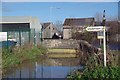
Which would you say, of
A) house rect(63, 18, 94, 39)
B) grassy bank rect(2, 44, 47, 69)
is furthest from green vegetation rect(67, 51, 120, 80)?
Result: house rect(63, 18, 94, 39)

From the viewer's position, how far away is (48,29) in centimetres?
7044

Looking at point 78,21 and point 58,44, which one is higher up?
point 78,21

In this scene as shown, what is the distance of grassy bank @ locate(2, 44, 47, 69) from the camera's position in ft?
51.6

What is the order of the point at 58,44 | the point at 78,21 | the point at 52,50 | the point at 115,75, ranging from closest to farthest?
1. the point at 115,75
2. the point at 52,50
3. the point at 58,44
4. the point at 78,21

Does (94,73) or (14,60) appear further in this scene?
(14,60)

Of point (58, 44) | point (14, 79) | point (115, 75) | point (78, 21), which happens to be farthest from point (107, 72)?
point (78, 21)

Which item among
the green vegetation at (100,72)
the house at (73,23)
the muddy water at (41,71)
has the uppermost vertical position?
the house at (73,23)

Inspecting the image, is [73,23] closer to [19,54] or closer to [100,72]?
[19,54]

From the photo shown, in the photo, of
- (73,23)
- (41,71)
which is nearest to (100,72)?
(41,71)

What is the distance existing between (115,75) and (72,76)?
1457 millimetres

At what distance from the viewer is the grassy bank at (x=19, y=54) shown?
15.7 m

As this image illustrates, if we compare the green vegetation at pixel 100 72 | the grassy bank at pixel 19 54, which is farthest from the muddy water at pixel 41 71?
the green vegetation at pixel 100 72

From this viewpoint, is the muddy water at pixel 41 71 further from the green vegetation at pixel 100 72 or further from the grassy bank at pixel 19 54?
the green vegetation at pixel 100 72

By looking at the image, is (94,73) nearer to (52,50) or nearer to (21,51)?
(21,51)
